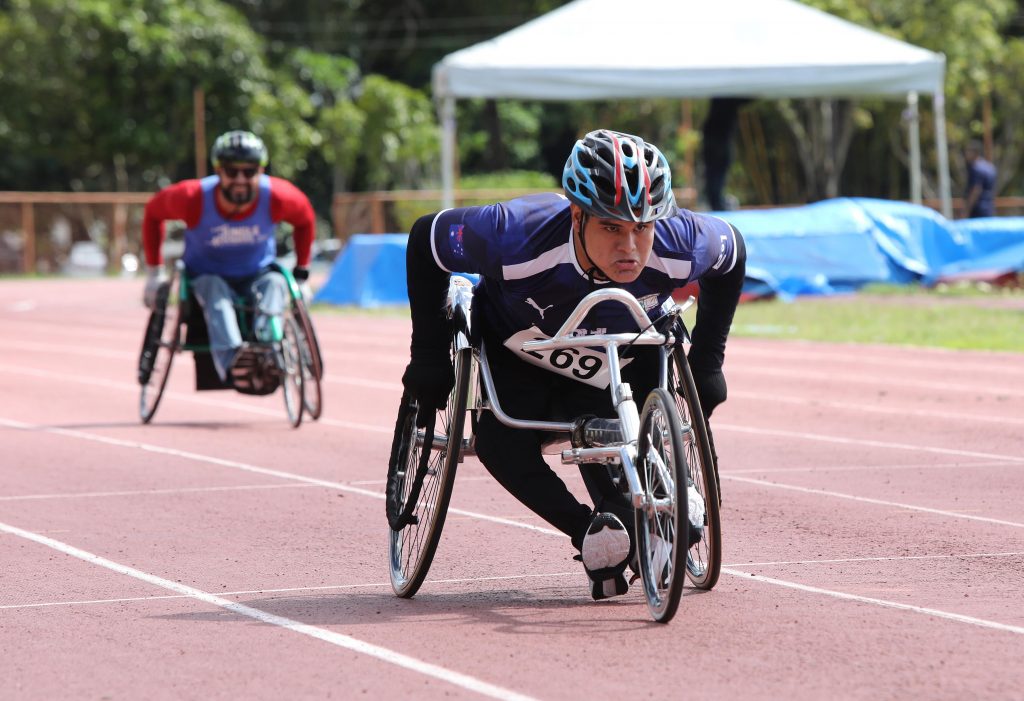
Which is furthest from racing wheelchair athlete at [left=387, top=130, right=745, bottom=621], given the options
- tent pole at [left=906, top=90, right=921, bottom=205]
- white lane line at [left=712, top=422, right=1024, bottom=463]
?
tent pole at [left=906, top=90, right=921, bottom=205]

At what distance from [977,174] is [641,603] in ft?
75.8

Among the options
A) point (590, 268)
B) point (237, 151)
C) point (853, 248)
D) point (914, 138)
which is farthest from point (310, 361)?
point (914, 138)

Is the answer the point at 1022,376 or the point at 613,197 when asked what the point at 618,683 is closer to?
the point at 613,197

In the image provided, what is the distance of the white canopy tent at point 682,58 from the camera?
24.6 meters

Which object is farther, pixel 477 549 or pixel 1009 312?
pixel 1009 312

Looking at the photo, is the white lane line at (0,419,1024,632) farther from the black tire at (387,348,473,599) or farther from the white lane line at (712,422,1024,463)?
the white lane line at (712,422,1024,463)

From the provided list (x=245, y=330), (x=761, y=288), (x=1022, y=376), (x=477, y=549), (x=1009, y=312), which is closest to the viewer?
(x=477, y=549)

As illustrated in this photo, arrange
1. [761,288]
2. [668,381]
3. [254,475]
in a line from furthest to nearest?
[761,288] < [254,475] < [668,381]

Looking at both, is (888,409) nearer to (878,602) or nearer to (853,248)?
(878,602)

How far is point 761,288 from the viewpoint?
23.9 meters

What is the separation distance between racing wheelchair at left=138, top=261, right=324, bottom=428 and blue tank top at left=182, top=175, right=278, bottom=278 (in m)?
0.15

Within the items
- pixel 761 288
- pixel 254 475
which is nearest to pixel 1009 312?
pixel 761 288

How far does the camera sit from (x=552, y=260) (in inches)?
239

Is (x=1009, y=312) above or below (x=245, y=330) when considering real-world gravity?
below
